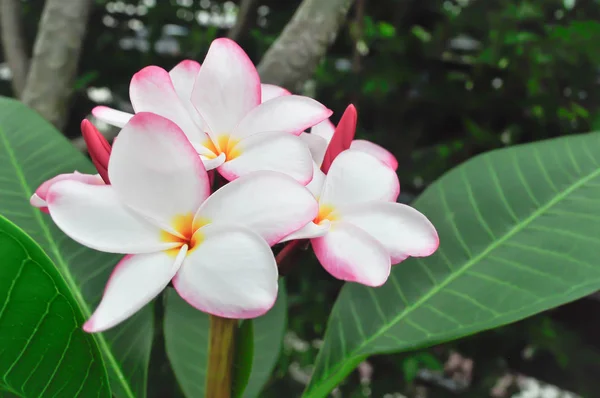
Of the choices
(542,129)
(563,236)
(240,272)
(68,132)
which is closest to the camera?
(240,272)

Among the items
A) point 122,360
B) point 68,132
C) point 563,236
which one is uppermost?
point 563,236

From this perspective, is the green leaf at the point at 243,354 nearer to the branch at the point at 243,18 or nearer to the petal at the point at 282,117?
the petal at the point at 282,117

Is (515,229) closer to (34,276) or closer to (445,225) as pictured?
(445,225)

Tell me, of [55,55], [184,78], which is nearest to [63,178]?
[184,78]

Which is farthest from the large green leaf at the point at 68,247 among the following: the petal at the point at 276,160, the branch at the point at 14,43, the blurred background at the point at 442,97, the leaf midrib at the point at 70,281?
the branch at the point at 14,43

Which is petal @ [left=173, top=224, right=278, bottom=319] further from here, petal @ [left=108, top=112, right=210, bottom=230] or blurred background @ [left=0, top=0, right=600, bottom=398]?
blurred background @ [left=0, top=0, right=600, bottom=398]

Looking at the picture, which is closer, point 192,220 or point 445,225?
point 192,220

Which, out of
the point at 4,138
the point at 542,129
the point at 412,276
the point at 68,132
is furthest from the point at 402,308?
the point at 68,132
